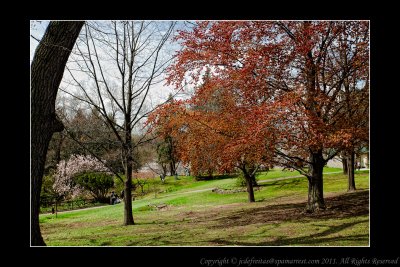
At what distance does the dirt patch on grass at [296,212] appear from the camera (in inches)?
296

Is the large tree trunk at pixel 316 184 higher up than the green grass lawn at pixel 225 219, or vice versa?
the large tree trunk at pixel 316 184

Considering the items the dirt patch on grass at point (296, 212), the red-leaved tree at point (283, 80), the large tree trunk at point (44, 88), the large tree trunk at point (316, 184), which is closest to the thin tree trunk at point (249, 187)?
the dirt patch on grass at point (296, 212)

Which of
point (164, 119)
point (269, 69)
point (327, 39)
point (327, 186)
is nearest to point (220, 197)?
point (327, 186)

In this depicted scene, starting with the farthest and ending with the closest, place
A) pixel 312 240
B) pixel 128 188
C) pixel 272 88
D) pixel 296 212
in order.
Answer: pixel 128 188, pixel 296 212, pixel 272 88, pixel 312 240

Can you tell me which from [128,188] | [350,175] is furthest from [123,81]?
[350,175]

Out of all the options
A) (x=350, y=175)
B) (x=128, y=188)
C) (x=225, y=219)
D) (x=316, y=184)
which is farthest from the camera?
(x=350, y=175)

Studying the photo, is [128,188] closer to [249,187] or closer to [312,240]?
[249,187]

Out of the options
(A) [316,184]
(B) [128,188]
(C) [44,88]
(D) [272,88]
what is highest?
(D) [272,88]

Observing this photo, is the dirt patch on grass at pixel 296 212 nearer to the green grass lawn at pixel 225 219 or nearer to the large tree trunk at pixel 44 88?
the green grass lawn at pixel 225 219

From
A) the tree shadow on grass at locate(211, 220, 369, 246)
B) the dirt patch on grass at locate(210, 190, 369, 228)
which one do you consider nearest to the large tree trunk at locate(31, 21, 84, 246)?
the tree shadow on grass at locate(211, 220, 369, 246)

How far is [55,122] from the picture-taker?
3830mm

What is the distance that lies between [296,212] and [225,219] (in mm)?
1755

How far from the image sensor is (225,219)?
8.25m
